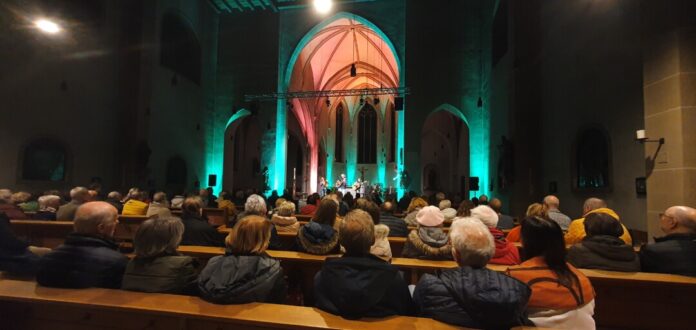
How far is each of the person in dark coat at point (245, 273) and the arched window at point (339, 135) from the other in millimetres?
27265

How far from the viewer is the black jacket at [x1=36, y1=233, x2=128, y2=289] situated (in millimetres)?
2080

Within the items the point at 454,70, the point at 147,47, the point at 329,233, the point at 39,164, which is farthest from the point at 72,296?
the point at 454,70

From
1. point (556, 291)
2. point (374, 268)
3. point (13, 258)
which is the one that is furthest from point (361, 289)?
point (13, 258)

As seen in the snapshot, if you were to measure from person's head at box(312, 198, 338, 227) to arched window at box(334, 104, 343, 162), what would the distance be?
25756mm

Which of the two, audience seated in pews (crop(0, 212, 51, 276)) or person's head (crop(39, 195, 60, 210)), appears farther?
person's head (crop(39, 195, 60, 210))

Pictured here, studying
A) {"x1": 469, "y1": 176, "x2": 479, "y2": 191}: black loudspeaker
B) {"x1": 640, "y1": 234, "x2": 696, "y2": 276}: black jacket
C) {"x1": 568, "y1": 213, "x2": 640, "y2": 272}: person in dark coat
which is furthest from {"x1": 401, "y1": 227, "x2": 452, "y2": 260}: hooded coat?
{"x1": 469, "y1": 176, "x2": 479, "y2": 191}: black loudspeaker

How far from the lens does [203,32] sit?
15.1m

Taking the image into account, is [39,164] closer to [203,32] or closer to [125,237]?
[125,237]

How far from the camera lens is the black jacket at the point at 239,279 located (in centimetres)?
191

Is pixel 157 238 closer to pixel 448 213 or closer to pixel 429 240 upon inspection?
pixel 429 240

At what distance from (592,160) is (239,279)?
715cm

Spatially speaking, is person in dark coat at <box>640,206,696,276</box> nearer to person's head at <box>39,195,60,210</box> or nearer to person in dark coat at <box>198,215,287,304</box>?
person in dark coat at <box>198,215,287,304</box>

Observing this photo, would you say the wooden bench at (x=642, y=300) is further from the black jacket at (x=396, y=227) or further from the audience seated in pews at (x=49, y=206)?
the audience seated in pews at (x=49, y=206)

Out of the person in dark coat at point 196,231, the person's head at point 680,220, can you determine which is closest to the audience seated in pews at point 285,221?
the person in dark coat at point 196,231
